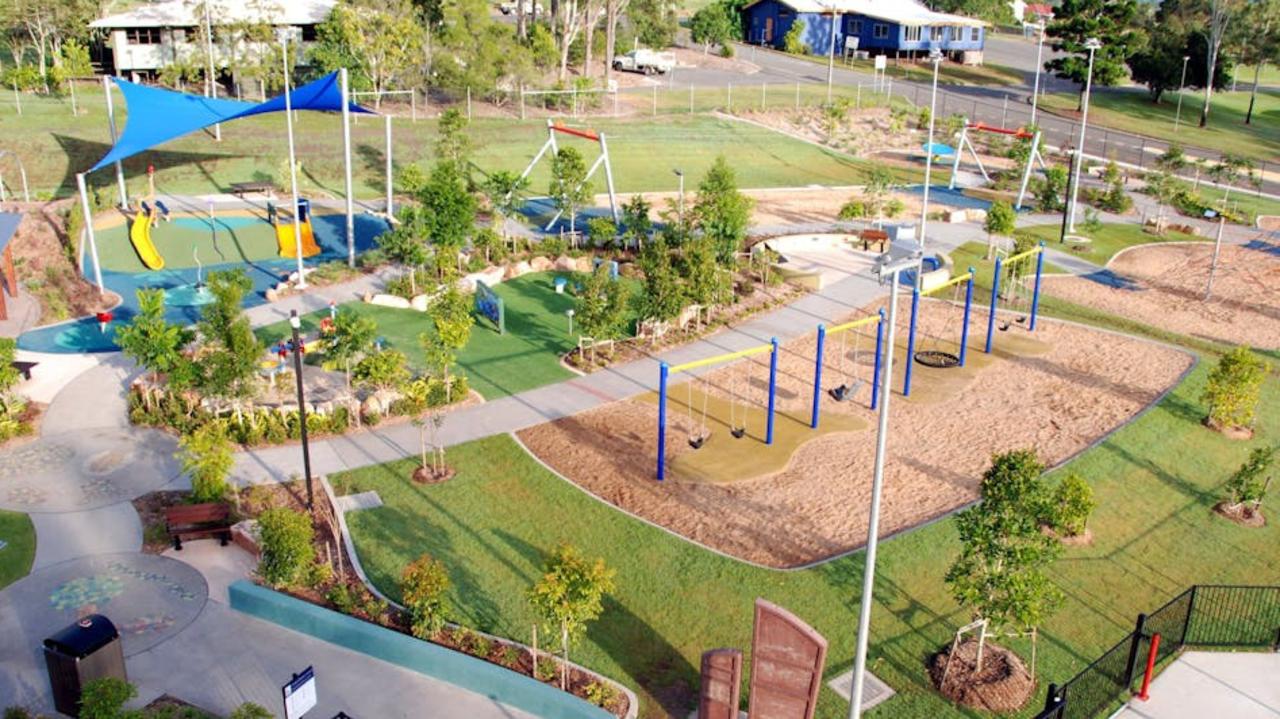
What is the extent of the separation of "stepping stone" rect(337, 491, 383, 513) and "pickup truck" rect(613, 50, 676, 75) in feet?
195

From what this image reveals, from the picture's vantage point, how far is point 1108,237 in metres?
44.4

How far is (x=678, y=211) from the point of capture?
38.3 meters

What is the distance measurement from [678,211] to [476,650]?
78.4 ft

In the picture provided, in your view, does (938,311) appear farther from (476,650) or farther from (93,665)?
(93,665)

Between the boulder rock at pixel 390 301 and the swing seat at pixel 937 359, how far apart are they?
15071 mm

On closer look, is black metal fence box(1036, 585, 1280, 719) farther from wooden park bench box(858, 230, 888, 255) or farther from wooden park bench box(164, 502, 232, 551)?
wooden park bench box(858, 230, 888, 255)

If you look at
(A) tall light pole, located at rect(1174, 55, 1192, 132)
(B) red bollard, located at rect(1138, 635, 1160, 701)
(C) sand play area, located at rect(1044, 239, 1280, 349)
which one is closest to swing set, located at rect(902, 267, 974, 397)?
(C) sand play area, located at rect(1044, 239, 1280, 349)

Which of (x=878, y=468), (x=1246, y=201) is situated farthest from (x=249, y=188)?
(x=1246, y=201)

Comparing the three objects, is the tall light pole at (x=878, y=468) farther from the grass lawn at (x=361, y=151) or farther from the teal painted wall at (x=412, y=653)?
the grass lawn at (x=361, y=151)

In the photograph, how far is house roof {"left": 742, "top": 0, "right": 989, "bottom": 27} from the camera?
84625 mm

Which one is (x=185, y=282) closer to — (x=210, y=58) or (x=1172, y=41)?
(x=210, y=58)

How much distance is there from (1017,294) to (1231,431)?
35.8 feet

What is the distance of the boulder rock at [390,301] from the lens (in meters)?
32.7

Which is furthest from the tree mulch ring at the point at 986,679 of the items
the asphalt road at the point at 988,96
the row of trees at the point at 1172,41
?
the row of trees at the point at 1172,41
